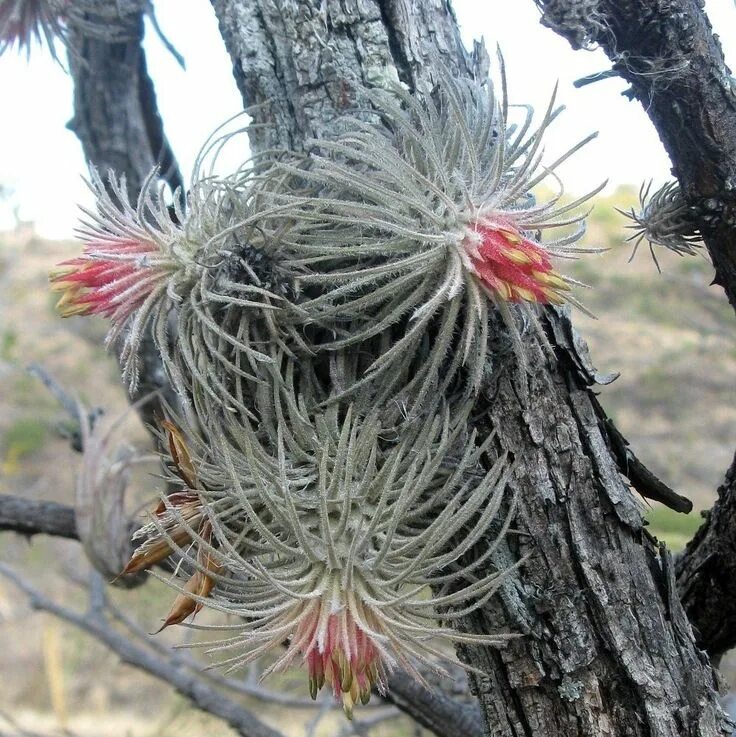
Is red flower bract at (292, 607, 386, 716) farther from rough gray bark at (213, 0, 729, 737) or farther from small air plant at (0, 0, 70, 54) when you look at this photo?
small air plant at (0, 0, 70, 54)

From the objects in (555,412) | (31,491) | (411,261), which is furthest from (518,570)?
(31,491)

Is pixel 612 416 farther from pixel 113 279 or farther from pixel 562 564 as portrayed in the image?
pixel 113 279

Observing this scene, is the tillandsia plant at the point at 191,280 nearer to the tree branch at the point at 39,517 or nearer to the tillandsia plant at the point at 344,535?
the tillandsia plant at the point at 344,535

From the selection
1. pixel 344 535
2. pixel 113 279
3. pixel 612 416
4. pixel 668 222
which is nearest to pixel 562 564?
pixel 344 535

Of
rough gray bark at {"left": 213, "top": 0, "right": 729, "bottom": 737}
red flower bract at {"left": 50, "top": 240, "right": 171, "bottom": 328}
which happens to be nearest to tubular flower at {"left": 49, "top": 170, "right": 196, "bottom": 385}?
red flower bract at {"left": 50, "top": 240, "right": 171, "bottom": 328}

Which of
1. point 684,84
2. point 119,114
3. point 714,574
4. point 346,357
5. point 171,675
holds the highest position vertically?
point 119,114

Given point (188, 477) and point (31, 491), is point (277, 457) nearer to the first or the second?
point (188, 477)

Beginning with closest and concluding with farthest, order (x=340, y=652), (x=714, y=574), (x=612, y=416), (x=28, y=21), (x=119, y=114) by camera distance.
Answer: (x=340, y=652), (x=714, y=574), (x=28, y=21), (x=119, y=114), (x=612, y=416)
